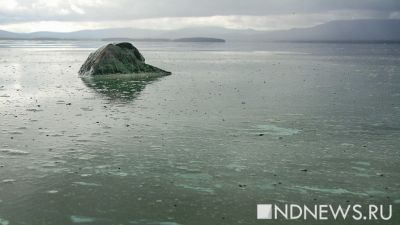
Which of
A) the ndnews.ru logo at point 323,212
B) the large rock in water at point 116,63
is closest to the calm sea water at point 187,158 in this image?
the ndnews.ru logo at point 323,212

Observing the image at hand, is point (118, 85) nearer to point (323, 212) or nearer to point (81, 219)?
point (81, 219)

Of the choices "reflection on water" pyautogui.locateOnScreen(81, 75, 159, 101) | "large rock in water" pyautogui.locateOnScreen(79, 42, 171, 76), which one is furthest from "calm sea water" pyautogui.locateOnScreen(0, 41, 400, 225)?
"large rock in water" pyautogui.locateOnScreen(79, 42, 171, 76)

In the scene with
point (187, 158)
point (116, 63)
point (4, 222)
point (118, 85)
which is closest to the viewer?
point (4, 222)

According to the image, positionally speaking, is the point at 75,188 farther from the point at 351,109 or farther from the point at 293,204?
the point at 351,109

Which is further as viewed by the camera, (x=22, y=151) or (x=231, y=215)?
(x=22, y=151)

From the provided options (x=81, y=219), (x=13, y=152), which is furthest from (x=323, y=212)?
(x=13, y=152)

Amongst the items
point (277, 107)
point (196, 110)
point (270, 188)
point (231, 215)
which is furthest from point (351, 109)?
point (231, 215)
